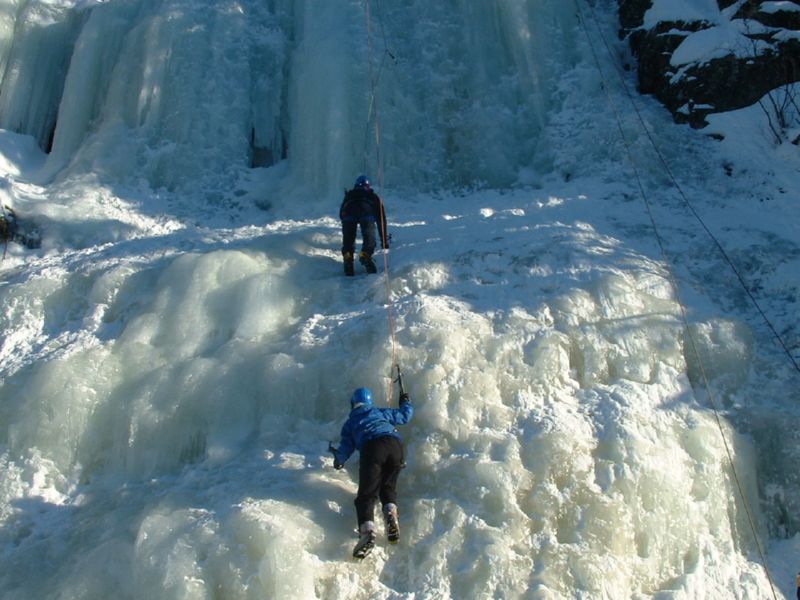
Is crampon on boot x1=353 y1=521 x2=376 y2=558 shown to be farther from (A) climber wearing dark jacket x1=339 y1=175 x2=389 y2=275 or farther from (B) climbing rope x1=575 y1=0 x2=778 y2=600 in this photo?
(A) climber wearing dark jacket x1=339 y1=175 x2=389 y2=275

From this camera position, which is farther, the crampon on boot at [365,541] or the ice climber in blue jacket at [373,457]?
the ice climber in blue jacket at [373,457]

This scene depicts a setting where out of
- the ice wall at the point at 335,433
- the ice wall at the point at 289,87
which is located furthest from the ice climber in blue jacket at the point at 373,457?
the ice wall at the point at 289,87

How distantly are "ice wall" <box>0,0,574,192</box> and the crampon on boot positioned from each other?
657 cm

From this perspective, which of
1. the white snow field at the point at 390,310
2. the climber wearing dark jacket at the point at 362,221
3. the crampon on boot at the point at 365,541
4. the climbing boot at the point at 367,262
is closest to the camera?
the crampon on boot at the point at 365,541

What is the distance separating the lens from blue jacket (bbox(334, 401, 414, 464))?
219 inches

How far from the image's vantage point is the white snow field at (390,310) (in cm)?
547

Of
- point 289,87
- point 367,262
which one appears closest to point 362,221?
point 367,262

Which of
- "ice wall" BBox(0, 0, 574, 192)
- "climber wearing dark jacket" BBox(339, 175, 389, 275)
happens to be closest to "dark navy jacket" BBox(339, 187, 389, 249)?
"climber wearing dark jacket" BBox(339, 175, 389, 275)

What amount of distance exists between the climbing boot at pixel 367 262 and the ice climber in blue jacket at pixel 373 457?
2457 mm

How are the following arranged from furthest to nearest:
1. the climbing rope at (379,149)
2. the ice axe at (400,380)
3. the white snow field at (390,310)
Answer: the climbing rope at (379,149)
the ice axe at (400,380)
the white snow field at (390,310)

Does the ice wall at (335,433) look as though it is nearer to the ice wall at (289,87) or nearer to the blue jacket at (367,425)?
the blue jacket at (367,425)

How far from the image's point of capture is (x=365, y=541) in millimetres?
5070

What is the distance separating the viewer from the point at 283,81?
490 inches

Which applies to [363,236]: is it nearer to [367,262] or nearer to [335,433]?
[367,262]
